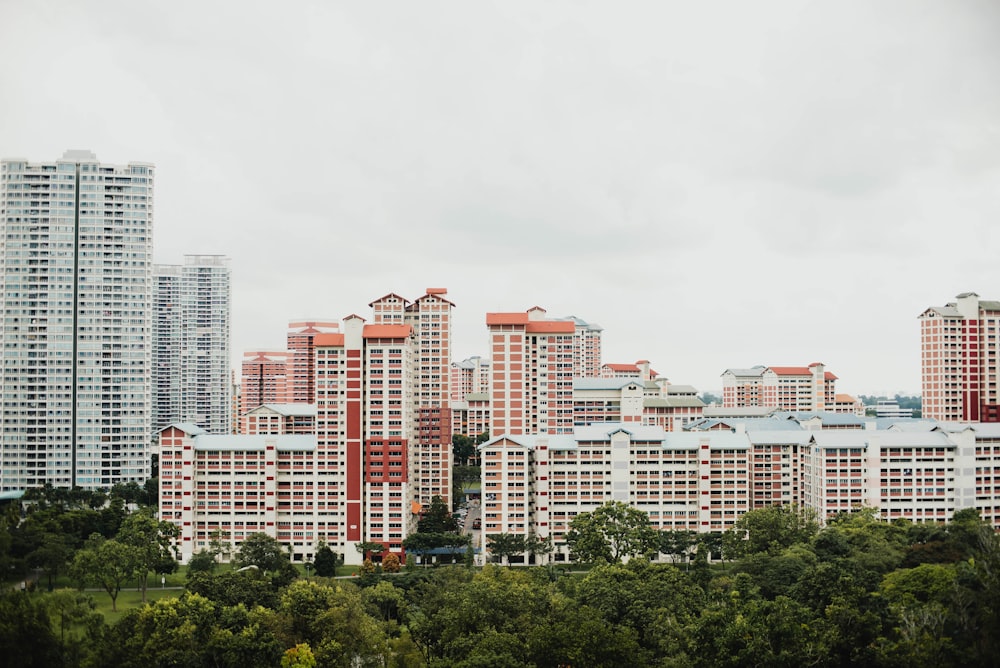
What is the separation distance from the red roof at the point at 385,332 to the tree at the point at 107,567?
34.9 ft

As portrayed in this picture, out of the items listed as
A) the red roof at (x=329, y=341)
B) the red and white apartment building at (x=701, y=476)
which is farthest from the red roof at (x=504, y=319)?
the red roof at (x=329, y=341)

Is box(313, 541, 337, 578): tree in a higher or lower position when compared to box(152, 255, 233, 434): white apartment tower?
lower

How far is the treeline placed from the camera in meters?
14.7

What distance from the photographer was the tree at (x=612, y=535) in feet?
91.2

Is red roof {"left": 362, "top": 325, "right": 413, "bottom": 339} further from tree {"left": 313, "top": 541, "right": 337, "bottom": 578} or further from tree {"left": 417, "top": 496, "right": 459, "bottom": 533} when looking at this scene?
tree {"left": 313, "top": 541, "right": 337, "bottom": 578}

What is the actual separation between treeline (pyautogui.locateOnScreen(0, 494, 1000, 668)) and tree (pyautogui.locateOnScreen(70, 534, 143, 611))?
473cm

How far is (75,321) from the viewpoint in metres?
37.5

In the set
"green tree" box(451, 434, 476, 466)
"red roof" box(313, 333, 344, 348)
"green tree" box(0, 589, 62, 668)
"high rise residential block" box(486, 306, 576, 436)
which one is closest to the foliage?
"green tree" box(0, 589, 62, 668)

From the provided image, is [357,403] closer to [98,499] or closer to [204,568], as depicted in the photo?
[204,568]

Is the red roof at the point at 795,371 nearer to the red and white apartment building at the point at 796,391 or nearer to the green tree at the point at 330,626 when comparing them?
the red and white apartment building at the point at 796,391

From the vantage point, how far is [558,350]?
4016cm

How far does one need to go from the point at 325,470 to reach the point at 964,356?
29.4 m

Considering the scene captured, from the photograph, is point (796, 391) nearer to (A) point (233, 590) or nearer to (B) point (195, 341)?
(B) point (195, 341)

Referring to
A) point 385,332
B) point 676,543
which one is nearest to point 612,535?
point 676,543
